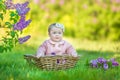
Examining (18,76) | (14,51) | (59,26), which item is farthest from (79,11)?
(18,76)

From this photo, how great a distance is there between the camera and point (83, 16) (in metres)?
16.5

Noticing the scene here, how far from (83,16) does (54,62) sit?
10.1m

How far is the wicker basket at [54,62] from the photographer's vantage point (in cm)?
648

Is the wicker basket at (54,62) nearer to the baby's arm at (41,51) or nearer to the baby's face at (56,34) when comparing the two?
the baby's arm at (41,51)

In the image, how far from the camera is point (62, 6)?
16.9 meters

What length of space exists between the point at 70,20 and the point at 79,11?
441 mm

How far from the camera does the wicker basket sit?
21.3ft

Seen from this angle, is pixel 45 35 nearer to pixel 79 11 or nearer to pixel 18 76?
pixel 79 11

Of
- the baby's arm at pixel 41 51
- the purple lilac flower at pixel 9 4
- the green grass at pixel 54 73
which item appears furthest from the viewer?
the baby's arm at pixel 41 51

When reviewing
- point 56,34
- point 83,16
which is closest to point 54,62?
point 56,34

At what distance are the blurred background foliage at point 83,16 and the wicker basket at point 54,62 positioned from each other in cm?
935

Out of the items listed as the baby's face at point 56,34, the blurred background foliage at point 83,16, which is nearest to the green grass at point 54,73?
the baby's face at point 56,34

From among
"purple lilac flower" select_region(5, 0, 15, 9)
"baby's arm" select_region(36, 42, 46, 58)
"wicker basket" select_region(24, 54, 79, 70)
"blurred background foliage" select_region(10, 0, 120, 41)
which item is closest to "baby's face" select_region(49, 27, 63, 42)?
"baby's arm" select_region(36, 42, 46, 58)

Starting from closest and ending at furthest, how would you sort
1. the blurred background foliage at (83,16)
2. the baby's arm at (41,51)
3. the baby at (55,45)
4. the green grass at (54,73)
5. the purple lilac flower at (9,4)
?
the green grass at (54,73)
the purple lilac flower at (9,4)
the baby's arm at (41,51)
the baby at (55,45)
the blurred background foliage at (83,16)
